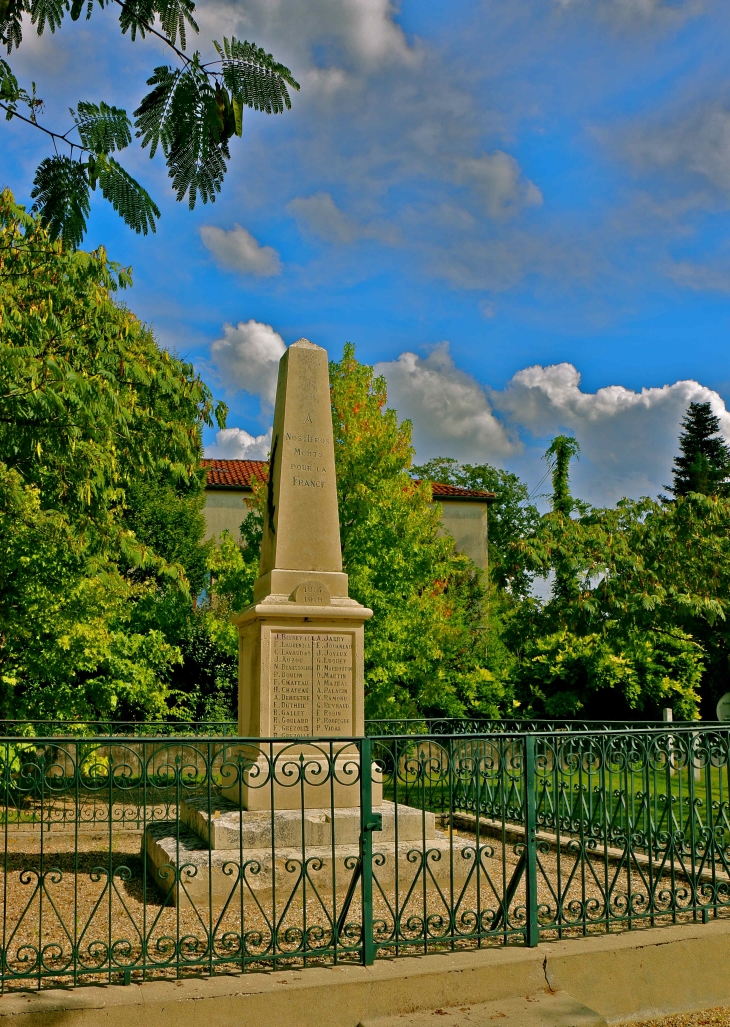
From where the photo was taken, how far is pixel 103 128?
3.85 meters

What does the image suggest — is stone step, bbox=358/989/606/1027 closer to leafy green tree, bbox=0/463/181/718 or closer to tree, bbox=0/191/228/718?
tree, bbox=0/191/228/718

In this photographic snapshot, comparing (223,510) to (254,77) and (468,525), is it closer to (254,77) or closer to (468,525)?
(468,525)

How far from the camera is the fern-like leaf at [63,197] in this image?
3.99 meters

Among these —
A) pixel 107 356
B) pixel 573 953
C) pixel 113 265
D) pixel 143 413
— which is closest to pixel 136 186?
pixel 573 953

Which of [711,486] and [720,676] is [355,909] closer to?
[720,676]


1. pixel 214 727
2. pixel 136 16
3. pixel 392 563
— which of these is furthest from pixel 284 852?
pixel 392 563

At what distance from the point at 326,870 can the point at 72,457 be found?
535cm

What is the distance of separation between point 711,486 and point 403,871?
34.6 m

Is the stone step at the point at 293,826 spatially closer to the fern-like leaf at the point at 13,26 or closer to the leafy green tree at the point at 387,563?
the fern-like leaf at the point at 13,26

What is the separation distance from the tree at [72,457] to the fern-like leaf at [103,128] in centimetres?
475

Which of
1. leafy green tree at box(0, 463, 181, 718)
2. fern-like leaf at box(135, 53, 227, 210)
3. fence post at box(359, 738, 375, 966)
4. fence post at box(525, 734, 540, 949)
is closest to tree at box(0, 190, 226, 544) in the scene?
Answer: leafy green tree at box(0, 463, 181, 718)

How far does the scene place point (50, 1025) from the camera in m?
4.32

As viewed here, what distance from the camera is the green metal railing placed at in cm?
501

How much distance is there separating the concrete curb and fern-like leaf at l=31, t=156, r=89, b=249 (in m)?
3.78
